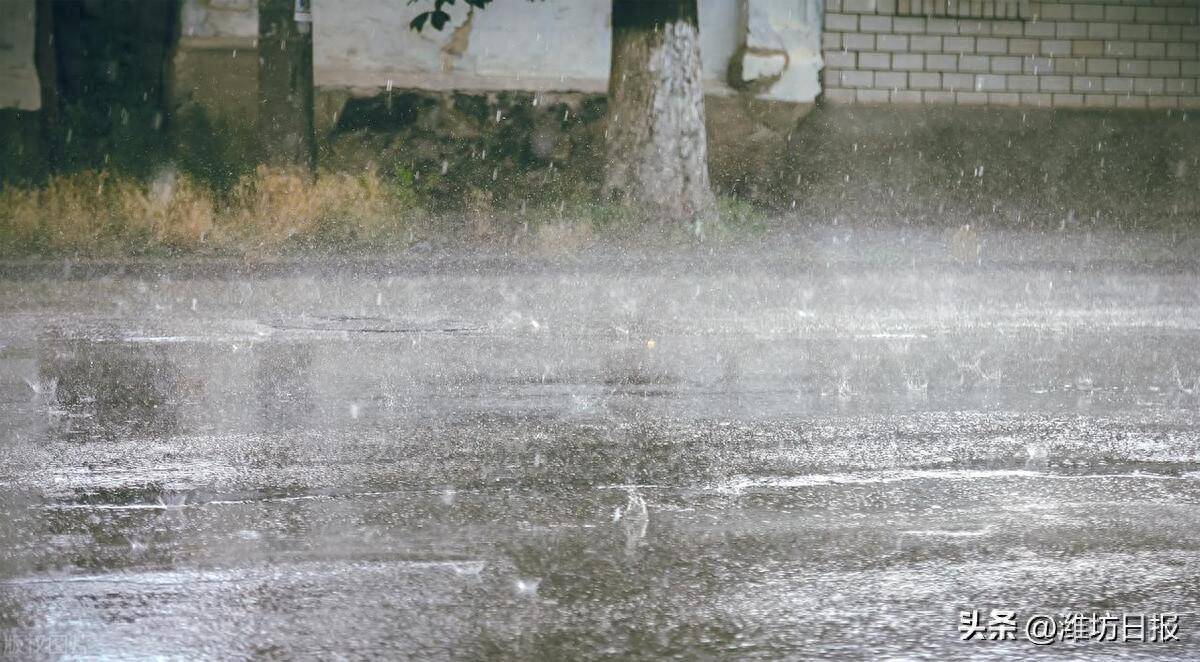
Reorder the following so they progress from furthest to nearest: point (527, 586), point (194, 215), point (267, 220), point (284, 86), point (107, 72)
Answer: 1. point (107, 72)
2. point (284, 86)
3. point (267, 220)
4. point (194, 215)
5. point (527, 586)

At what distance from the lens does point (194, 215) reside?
47.1 feet

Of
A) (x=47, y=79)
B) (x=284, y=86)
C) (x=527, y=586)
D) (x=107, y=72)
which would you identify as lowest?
(x=527, y=586)

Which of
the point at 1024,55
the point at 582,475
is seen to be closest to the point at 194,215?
the point at 582,475

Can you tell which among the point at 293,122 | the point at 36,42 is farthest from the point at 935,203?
the point at 36,42

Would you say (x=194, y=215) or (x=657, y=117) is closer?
(x=194, y=215)

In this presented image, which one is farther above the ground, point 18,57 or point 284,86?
point 18,57

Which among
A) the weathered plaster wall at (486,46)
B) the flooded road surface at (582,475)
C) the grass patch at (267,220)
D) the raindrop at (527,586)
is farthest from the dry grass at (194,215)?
the raindrop at (527,586)

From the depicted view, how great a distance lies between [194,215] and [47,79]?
5042 millimetres

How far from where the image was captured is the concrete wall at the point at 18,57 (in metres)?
18.0

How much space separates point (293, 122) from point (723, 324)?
7.91 metres

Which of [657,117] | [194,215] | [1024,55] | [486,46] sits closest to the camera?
[194,215]

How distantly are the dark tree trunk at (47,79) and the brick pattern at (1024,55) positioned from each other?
9.92 meters

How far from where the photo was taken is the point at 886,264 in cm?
1420

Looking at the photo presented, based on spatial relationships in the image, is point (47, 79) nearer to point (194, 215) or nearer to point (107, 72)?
point (107, 72)
